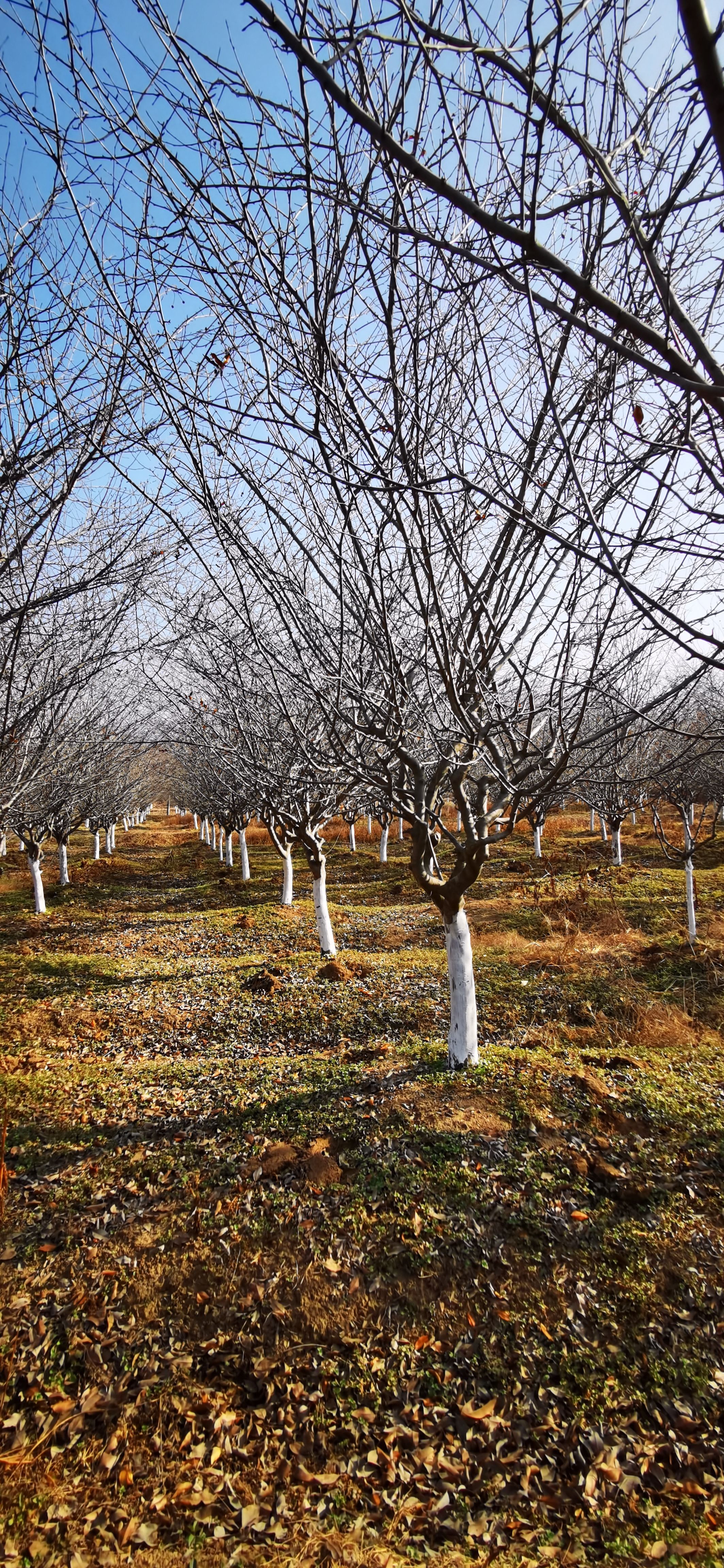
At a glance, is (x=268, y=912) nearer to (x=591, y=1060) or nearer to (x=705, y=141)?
(x=591, y=1060)

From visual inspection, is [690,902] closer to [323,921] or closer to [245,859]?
[323,921]

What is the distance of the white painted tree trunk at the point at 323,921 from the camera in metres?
11.2

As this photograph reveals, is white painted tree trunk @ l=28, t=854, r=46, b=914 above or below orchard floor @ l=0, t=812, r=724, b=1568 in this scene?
above

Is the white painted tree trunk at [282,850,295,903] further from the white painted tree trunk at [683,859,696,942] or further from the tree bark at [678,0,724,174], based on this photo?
the tree bark at [678,0,724,174]

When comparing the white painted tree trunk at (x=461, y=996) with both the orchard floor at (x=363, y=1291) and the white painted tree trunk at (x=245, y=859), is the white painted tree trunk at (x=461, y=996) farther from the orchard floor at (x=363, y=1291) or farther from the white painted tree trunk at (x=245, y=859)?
the white painted tree trunk at (x=245, y=859)

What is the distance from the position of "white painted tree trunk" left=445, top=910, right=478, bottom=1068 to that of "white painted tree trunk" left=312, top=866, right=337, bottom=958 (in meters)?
5.11

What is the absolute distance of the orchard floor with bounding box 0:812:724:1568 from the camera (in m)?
2.80

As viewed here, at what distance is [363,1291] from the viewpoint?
3830 millimetres

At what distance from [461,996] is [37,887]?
48.1 feet

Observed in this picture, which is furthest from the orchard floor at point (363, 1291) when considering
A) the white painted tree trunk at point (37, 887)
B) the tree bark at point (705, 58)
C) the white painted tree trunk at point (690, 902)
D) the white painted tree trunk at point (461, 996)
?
the white painted tree trunk at point (37, 887)

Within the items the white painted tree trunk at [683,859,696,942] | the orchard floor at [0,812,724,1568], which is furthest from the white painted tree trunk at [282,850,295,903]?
the white painted tree trunk at [683,859,696,942]

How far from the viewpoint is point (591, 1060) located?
652 cm

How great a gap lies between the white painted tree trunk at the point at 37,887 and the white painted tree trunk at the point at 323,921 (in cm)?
955

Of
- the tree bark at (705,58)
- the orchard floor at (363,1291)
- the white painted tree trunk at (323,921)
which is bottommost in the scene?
the orchard floor at (363,1291)
